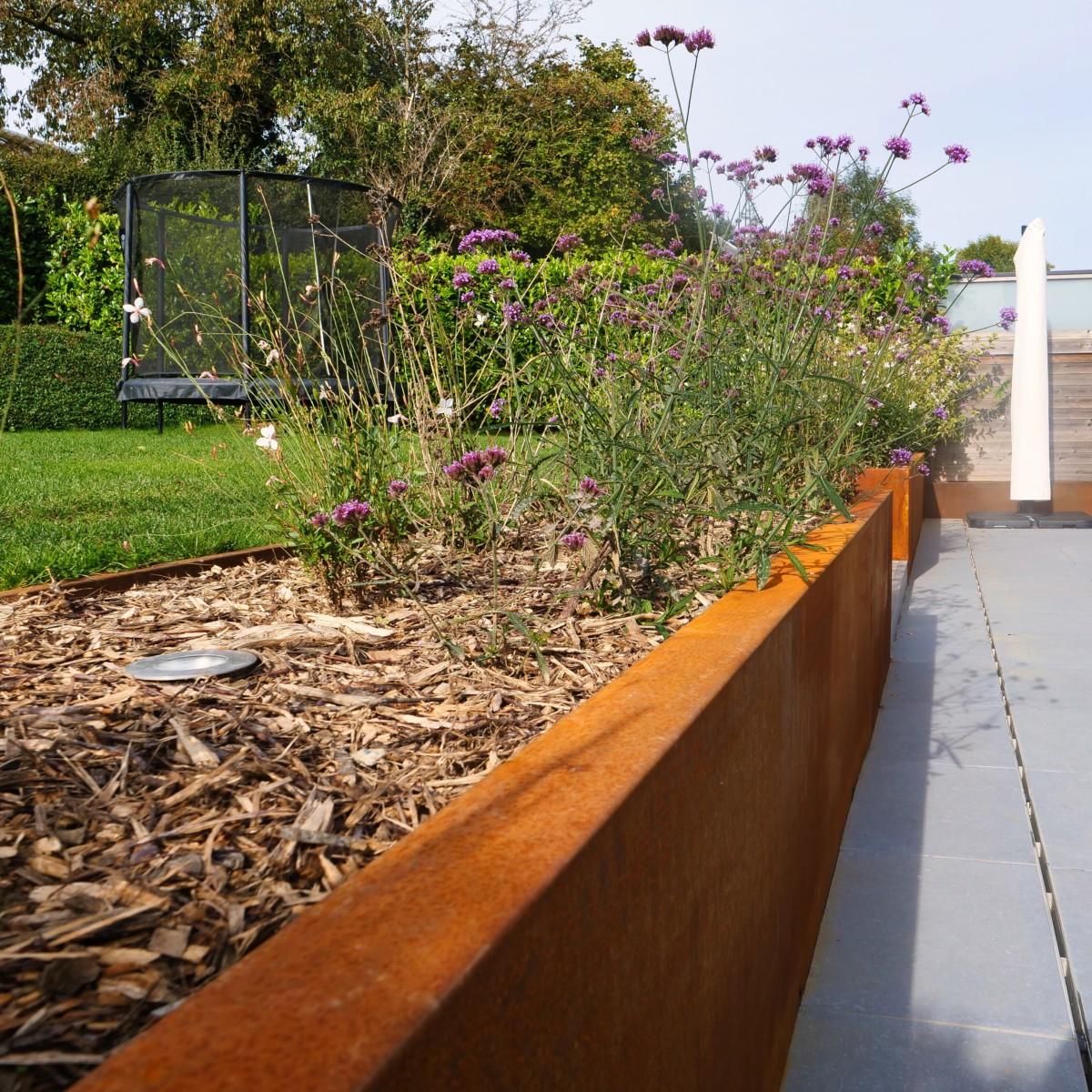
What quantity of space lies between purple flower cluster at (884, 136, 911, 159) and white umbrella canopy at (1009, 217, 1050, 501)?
6.95 m

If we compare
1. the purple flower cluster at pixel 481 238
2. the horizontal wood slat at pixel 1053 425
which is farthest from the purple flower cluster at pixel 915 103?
the horizontal wood slat at pixel 1053 425

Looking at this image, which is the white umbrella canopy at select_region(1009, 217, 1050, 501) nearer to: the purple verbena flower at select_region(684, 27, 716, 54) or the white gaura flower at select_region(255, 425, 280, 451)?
the purple verbena flower at select_region(684, 27, 716, 54)

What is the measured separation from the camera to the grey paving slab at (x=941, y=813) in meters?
2.41

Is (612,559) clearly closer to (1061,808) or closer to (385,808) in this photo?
(385,808)

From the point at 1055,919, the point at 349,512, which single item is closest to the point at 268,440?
the point at 349,512

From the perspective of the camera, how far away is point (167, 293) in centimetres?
855

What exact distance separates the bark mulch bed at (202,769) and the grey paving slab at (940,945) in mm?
691

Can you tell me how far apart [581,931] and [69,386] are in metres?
10.1

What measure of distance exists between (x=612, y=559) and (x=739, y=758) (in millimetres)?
1001

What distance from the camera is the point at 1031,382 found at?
29.3 ft

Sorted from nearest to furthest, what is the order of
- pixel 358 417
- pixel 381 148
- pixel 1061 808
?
pixel 1061 808
pixel 358 417
pixel 381 148

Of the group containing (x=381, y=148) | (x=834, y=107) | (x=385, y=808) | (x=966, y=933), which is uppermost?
(x=381, y=148)

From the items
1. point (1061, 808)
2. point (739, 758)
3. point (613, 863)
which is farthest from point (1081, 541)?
point (613, 863)

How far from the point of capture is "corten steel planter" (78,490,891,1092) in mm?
531
